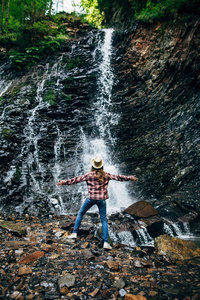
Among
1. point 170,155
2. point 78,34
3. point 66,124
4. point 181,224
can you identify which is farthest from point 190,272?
point 78,34

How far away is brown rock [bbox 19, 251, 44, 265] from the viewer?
3.06m

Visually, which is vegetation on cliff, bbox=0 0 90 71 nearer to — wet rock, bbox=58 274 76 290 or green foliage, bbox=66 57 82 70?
green foliage, bbox=66 57 82 70

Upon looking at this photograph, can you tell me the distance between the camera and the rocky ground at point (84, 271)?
7.74ft

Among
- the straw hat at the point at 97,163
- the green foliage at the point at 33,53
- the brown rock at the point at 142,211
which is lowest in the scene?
the brown rock at the point at 142,211

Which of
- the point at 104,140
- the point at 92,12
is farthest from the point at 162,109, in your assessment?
the point at 92,12

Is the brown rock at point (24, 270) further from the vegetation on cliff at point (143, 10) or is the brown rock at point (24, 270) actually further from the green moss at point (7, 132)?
the vegetation on cliff at point (143, 10)

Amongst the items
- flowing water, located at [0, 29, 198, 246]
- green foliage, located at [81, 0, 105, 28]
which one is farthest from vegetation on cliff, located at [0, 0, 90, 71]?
green foliage, located at [81, 0, 105, 28]

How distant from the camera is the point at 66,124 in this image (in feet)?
40.2

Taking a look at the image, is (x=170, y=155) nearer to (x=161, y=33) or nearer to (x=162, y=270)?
(x=162, y=270)

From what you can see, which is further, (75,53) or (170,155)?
(75,53)

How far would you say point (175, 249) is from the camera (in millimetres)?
3990

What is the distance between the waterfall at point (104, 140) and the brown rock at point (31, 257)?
4551mm

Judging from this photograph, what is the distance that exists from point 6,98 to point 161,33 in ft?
41.6

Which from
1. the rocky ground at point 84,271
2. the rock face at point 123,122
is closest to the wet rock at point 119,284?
the rocky ground at point 84,271
